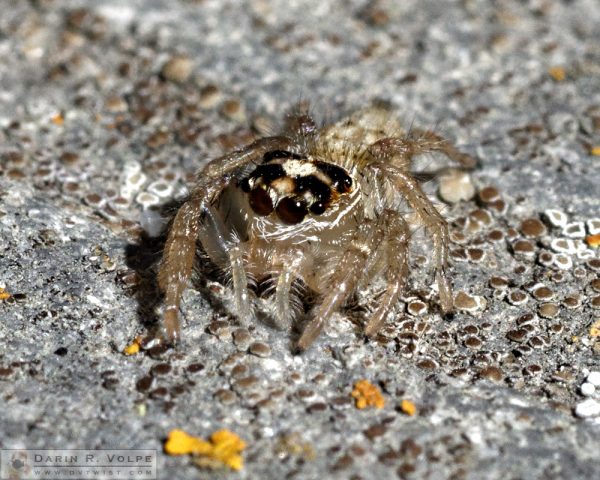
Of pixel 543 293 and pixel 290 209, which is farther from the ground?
pixel 290 209

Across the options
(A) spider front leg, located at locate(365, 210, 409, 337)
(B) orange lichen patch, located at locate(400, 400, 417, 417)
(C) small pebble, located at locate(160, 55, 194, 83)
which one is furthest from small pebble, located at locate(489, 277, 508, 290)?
(C) small pebble, located at locate(160, 55, 194, 83)

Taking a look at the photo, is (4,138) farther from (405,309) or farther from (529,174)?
(529,174)

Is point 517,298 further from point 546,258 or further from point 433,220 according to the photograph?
point 433,220

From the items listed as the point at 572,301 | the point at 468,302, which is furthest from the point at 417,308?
the point at 572,301

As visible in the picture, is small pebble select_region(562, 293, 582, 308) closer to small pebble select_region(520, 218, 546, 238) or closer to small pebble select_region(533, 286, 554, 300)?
small pebble select_region(533, 286, 554, 300)

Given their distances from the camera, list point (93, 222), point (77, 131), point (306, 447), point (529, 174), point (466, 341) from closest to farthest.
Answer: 1. point (306, 447)
2. point (466, 341)
3. point (93, 222)
4. point (529, 174)
5. point (77, 131)

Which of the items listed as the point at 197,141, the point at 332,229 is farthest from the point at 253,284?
the point at 197,141
